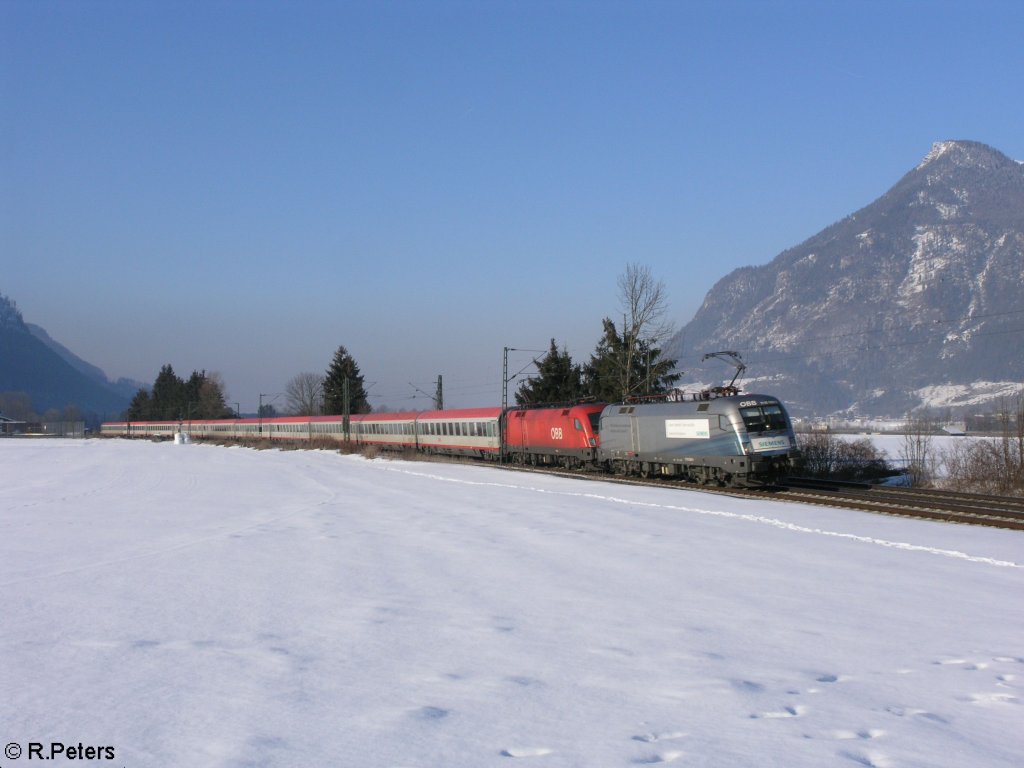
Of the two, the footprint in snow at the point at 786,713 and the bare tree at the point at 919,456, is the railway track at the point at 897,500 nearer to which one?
the bare tree at the point at 919,456

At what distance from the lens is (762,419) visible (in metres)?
25.8

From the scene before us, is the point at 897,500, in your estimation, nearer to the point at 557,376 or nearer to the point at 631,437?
the point at 631,437

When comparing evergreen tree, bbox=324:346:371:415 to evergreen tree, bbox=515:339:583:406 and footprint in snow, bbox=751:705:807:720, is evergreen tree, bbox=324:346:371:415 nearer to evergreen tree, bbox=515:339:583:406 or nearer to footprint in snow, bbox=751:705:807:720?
evergreen tree, bbox=515:339:583:406

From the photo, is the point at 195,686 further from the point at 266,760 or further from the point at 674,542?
the point at 674,542

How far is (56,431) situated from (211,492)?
553 ft

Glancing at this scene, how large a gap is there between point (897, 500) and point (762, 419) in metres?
4.80

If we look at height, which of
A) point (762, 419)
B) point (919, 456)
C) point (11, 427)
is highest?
point (11, 427)

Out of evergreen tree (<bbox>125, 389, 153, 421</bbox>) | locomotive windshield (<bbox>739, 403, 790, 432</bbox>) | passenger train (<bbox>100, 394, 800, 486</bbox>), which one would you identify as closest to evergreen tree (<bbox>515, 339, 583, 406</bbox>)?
passenger train (<bbox>100, 394, 800, 486</bbox>)

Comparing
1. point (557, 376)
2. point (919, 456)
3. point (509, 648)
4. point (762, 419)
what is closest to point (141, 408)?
point (557, 376)

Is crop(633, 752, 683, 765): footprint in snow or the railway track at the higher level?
crop(633, 752, 683, 765): footprint in snow

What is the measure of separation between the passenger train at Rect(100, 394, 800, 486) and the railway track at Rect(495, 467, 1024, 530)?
2.87 feet

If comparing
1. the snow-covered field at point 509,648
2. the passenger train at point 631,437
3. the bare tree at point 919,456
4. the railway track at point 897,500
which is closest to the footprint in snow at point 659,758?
the snow-covered field at point 509,648

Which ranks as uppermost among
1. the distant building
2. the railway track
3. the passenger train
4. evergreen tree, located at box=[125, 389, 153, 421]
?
evergreen tree, located at box=[125, 389, 153, 421]

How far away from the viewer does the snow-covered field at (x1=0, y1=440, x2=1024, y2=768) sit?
481cm
